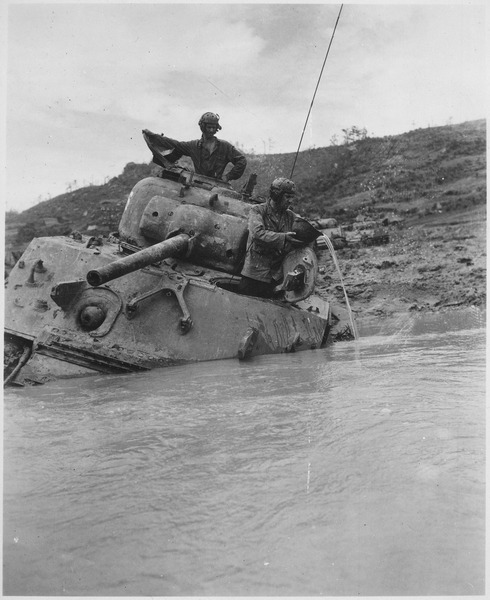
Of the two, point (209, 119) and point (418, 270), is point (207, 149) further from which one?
point (418, 270)

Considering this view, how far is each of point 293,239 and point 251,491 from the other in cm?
390

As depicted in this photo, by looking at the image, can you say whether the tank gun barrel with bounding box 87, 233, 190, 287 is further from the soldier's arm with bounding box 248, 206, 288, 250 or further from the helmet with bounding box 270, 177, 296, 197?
the helmet with bounding box 270, 177, 296, 197

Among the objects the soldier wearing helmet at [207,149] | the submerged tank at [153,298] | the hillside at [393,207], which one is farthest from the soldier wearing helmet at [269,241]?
the hillside at [393,207]

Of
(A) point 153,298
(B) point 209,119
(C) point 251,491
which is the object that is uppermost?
(B) point 209,119

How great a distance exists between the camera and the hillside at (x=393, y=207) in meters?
11.3

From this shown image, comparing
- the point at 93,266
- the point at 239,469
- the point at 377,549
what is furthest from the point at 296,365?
the point at 377,549

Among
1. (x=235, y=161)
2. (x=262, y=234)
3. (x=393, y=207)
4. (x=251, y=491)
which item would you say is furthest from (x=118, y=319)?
(x=393, y=207)

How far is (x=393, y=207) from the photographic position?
1792 centimetres

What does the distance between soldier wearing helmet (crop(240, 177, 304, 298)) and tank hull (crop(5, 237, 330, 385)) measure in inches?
13.7

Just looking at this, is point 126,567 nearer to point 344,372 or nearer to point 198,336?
point 344,372

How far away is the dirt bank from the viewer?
34.5 feet

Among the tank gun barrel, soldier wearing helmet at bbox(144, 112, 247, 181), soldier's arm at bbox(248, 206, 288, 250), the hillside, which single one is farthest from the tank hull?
the hillside

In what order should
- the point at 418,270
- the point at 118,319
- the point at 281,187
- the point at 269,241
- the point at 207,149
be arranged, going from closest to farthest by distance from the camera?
the point at 118,319 → the point at 269,241 → the point at 281,187 → the point at 207,149 → the point at 418,270

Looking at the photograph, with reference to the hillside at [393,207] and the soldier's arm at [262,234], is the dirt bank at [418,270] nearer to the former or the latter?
the hillside at [393,207]
